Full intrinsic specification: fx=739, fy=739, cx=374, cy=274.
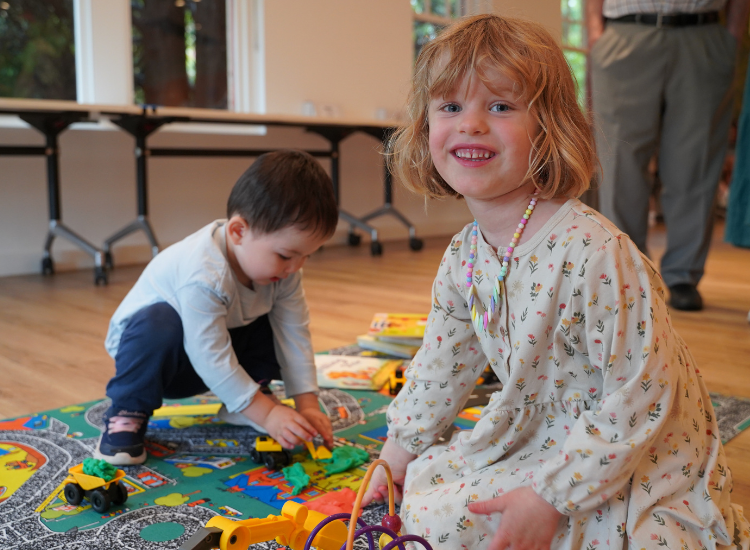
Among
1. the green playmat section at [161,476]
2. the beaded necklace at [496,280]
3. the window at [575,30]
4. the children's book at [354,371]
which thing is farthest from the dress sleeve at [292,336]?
the window at [575,30]

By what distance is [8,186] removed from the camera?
2.99 meters

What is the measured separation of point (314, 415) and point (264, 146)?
2.90 metres

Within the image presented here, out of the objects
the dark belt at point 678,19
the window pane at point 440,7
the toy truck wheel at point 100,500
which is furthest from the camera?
the window pane at point 440,7

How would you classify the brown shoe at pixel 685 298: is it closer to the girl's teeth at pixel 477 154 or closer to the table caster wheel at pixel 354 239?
the girl's teeth at pixel 477 154

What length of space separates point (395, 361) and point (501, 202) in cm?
88

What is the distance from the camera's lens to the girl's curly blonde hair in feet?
2.47

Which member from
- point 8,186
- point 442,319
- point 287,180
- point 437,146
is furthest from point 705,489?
point 8,186

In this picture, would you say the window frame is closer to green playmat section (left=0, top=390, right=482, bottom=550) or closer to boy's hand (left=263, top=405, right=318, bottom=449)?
green playmat section (left=0, top=390, right=482, bottom=550)

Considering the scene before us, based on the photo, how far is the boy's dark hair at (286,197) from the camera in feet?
3.62

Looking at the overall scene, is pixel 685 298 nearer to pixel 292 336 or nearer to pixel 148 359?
pixel 292 336

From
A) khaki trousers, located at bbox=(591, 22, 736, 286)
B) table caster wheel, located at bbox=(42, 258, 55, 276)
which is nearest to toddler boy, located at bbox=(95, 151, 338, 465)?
khaki trousers, located at bbox=(591, 22, 736, 286)

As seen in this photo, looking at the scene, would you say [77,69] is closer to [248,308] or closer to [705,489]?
[248,308]

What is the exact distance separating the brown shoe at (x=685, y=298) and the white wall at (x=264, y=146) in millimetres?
888

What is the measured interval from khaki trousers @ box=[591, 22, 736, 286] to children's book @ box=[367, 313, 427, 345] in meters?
0.85
